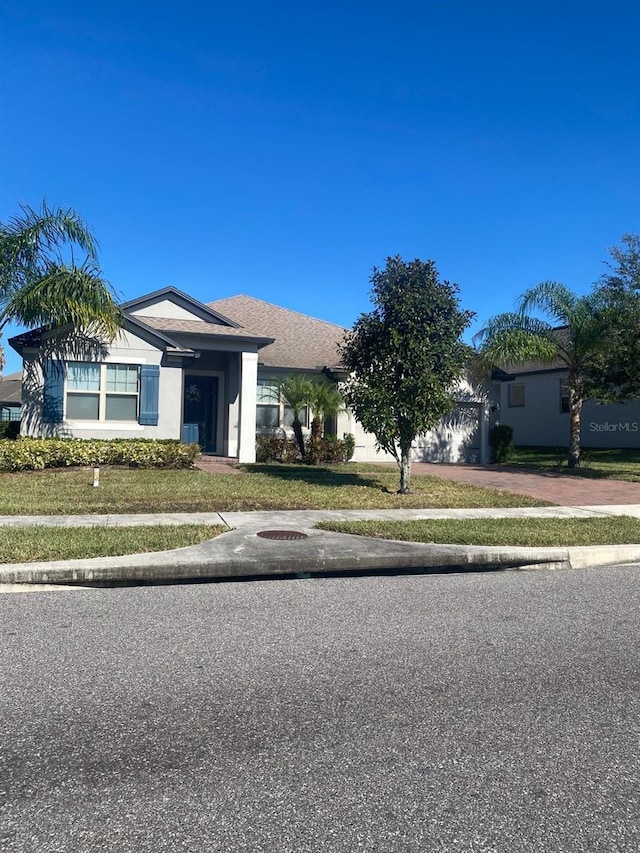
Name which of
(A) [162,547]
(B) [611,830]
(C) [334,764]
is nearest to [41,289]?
(A) [162,547]

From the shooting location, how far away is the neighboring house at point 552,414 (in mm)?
28109

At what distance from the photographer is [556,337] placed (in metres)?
20.9

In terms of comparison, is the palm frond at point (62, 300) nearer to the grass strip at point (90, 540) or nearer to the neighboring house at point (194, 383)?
the neighboring house at point (194, 383)

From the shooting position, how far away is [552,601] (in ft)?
21.6

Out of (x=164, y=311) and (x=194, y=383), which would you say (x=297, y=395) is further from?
(x=164, y=311)

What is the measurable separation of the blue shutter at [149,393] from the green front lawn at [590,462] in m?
11.9

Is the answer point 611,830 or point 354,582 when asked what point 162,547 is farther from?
point 611,830

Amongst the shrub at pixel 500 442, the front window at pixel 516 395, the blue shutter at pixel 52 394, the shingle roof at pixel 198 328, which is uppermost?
the shingle roof at pixel 198 328

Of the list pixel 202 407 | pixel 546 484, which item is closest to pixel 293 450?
pixel 202 407

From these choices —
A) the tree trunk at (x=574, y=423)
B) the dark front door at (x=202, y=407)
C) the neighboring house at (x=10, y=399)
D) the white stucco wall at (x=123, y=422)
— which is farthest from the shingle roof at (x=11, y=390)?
the tree trunk at (x=574, y=423)

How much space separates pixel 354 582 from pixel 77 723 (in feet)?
13.1

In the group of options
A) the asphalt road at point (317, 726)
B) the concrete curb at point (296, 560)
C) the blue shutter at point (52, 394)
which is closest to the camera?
the asphalt road at point (317, 726)

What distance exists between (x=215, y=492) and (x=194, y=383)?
9.88 meters

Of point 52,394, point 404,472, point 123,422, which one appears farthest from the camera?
point 123,422
